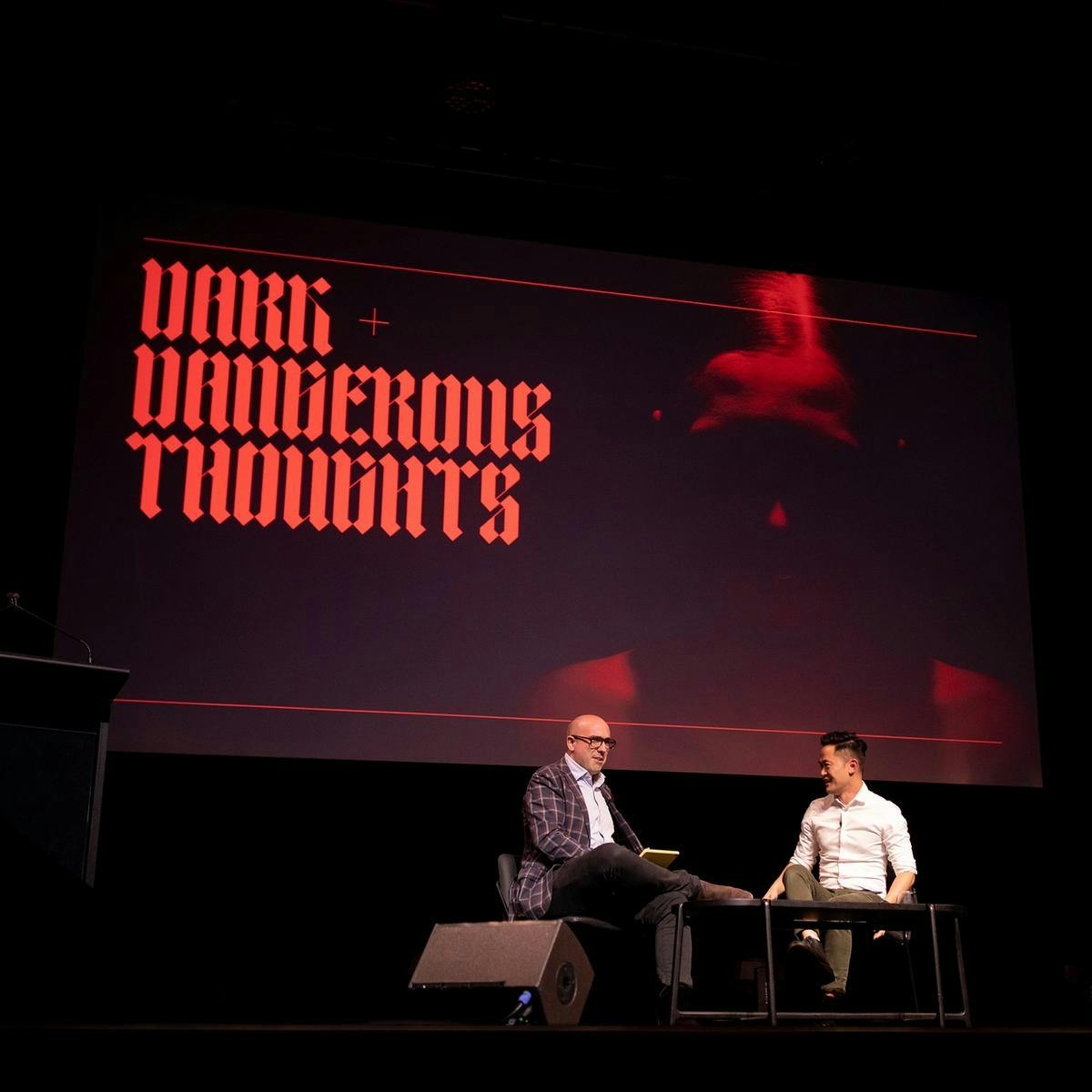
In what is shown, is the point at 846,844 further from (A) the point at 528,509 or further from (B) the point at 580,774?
(A) the point at 528,509

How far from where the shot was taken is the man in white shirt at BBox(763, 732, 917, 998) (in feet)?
13.2

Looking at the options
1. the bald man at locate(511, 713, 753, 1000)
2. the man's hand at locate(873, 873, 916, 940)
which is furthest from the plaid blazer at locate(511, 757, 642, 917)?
the man's hand at locate(873, 873, 916, 940)

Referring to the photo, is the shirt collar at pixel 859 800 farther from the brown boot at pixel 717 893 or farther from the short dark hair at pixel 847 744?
the brown boot at pixel 717 893

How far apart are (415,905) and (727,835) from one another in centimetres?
126

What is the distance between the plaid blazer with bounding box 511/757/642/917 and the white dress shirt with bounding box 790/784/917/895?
0.73 metres

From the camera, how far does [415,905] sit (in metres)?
4.66

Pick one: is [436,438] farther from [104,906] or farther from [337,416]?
[104,906]

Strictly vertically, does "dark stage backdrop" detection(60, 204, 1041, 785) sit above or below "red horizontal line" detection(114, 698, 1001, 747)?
above

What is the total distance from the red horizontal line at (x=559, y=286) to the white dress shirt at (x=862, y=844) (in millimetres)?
2023

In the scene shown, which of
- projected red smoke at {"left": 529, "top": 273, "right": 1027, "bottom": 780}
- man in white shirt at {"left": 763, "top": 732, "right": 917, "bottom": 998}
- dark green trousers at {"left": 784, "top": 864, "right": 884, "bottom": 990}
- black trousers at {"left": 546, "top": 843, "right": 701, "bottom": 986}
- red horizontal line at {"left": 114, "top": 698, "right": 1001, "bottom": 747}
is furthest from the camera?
projected red smoke at {"left": 529, "top": 273, "right": 1027, "bottom": 780}

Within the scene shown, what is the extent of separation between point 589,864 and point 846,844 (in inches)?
36.7

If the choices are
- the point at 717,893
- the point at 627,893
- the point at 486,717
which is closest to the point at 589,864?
the point at 627,893

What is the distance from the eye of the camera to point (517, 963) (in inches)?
114

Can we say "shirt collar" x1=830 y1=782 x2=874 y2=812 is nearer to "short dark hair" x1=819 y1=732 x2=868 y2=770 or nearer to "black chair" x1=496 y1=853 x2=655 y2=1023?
"short dark hair" x1=819 y1=732 x2=868 y2=770
